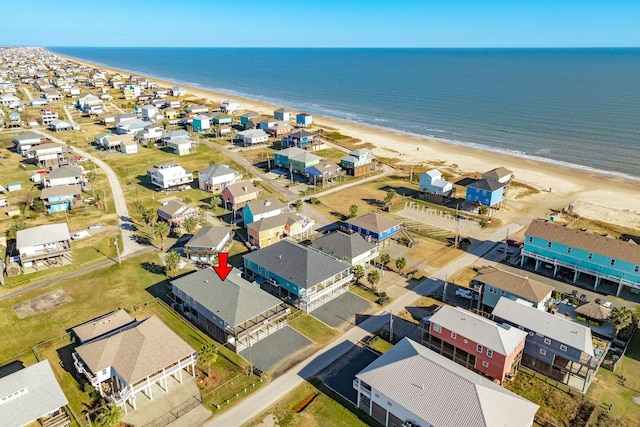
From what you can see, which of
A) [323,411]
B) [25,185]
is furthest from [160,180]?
[323,411]

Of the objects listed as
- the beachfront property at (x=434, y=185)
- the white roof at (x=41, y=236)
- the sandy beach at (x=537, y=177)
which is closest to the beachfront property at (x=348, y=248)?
the beachfront property at (x=434, y=185)

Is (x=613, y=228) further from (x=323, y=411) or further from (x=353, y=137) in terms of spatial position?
(x=353, y=137)

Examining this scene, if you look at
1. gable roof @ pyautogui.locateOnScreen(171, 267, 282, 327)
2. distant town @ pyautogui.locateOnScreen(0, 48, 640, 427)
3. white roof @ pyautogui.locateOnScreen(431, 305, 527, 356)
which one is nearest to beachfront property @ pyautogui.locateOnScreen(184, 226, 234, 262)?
distant town @ pyautogui.locateOnScreen(0, 48, 640, 427)

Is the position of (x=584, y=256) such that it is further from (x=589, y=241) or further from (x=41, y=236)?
(x=41, y=236)

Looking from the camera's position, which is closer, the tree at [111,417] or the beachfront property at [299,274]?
the tree at [111,417]

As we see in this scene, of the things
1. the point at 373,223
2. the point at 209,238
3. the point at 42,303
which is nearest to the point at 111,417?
the point at 42,303

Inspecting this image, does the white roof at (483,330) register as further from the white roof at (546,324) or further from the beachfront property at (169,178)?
the beachfront property at (169,178)

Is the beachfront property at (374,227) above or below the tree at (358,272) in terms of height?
above

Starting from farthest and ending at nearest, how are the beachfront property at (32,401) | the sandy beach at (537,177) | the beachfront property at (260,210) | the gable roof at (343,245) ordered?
the sandy beach at (537,177), the beachfront property at (260,210), the gable roof at (343,245), the beachfront property at (32,401)
